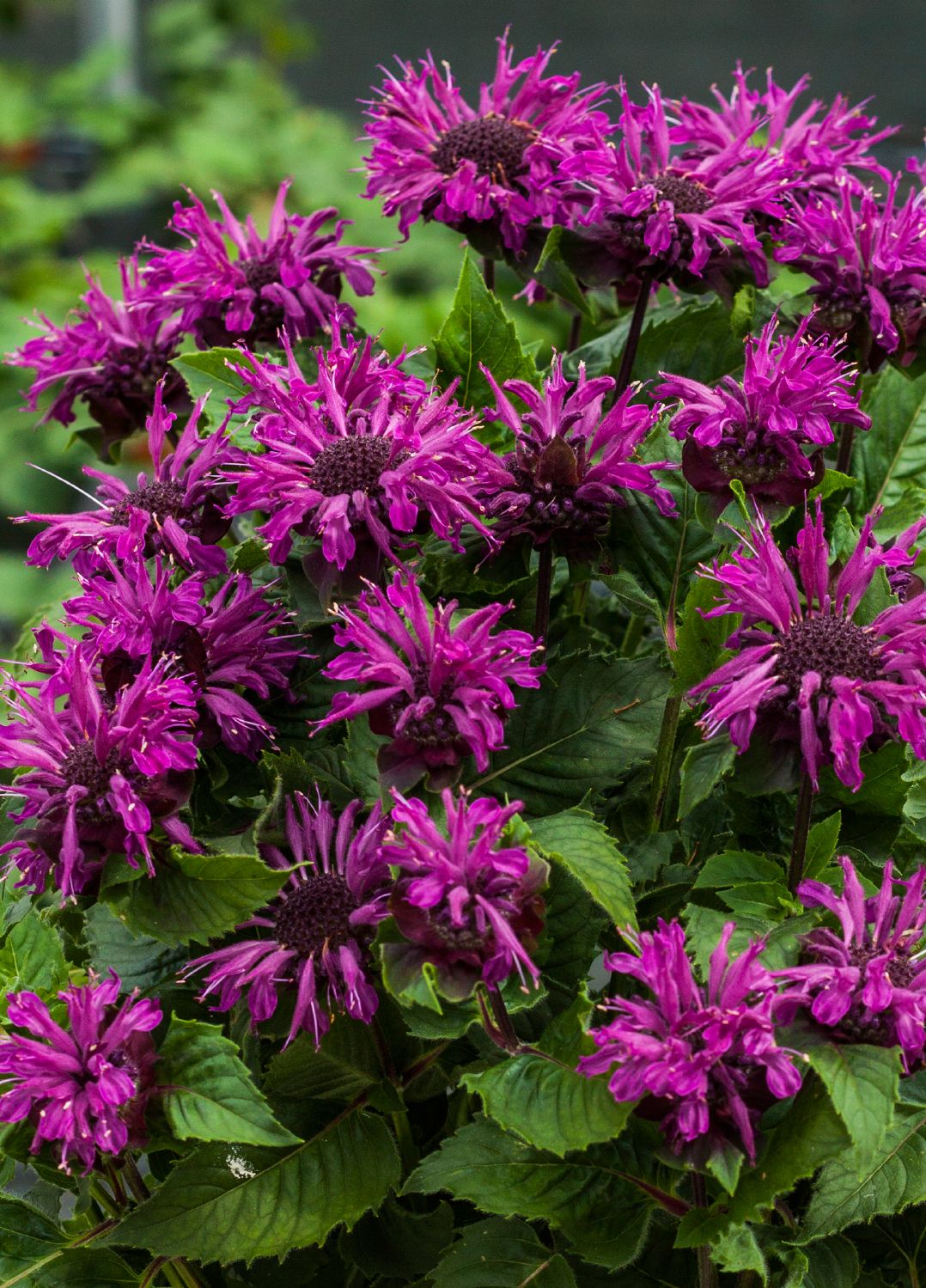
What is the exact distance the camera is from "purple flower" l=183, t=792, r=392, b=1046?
496 mm

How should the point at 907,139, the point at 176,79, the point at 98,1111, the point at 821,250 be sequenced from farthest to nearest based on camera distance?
the point at 176,79 < the point at 907,139 < the point at 821,250 < the point at 98,1111

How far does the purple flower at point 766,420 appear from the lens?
1.72 ft

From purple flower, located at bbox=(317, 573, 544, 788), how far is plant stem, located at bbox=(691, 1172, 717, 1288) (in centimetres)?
15

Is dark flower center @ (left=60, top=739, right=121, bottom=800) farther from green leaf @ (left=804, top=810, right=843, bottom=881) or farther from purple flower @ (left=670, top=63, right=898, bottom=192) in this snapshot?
purple flower @ (left=670, top=63, right=898, bottom=192)

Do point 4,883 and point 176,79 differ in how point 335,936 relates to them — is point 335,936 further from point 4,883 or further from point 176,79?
point 176,79

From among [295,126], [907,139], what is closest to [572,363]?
[907,139]

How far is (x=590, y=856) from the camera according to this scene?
0.48m

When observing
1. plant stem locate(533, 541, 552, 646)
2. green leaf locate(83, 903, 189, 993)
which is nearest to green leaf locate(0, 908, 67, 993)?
green leaf locate(83, 903, 189, 993)

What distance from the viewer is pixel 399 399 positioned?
550 millimetres

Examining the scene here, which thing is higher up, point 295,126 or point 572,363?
point 295,126

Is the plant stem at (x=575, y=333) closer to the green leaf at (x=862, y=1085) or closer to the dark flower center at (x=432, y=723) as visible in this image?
the dark flower center at (x=432, y=723)

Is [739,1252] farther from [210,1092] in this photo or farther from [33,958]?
[33,958]

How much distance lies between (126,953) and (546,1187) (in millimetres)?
187

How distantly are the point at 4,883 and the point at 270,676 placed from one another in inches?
6.8
